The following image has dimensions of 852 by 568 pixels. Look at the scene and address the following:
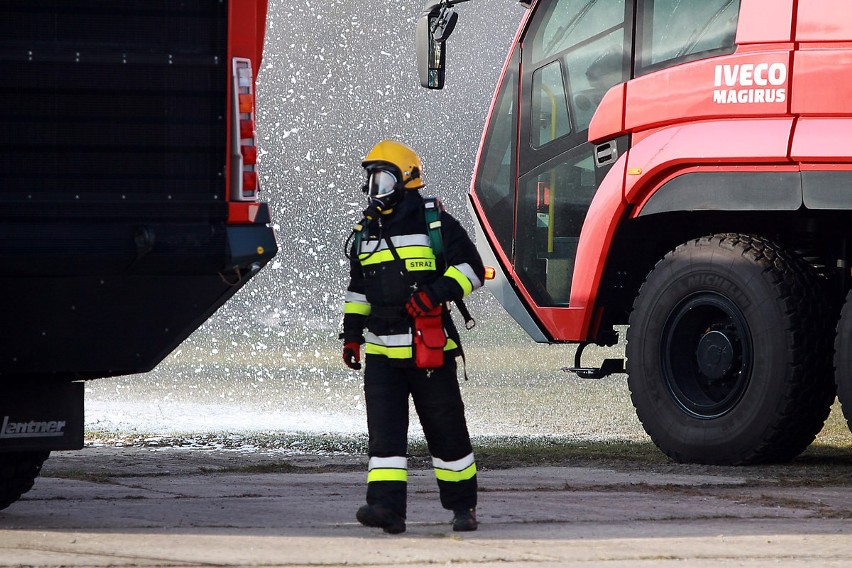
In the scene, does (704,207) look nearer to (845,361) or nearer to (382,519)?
(845,361)

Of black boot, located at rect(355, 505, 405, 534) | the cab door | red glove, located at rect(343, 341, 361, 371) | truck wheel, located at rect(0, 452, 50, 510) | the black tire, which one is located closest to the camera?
black boot, located at rect(355, 505, 405, 534)

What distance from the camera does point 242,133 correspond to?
20.8 feet

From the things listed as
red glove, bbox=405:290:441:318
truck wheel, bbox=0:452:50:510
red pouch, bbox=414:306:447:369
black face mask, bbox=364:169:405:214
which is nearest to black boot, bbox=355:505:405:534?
red pouch, bbox=414:306:447:369

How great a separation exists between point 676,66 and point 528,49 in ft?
5.83

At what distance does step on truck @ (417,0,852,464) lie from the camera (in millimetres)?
8602

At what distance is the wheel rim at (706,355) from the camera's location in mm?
8961

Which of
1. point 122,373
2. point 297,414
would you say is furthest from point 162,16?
point 297,414

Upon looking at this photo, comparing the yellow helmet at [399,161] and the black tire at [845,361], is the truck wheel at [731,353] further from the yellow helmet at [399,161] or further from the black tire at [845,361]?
the yellow helmet at [399,161]

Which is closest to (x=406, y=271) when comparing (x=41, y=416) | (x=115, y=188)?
(x=115, y=188)

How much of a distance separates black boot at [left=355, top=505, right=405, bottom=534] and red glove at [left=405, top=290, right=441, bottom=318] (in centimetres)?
76

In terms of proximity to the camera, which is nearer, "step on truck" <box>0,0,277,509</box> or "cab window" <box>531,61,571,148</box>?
"step on truck" <box>0,0,277,509</box>

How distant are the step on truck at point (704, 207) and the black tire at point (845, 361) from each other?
1 cm

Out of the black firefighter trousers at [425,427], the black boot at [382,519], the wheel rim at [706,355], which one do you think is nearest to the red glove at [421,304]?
the black firefighter trousers at [425,427]

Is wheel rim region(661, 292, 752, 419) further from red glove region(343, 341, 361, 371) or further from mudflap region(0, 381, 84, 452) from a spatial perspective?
mudflap region(0, 381, 84, 452)
